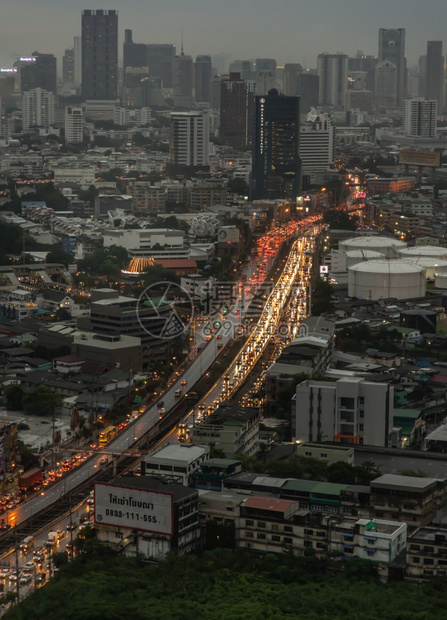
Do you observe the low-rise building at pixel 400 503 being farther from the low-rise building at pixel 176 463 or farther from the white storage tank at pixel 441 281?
the white storage tank at pixel 441 281

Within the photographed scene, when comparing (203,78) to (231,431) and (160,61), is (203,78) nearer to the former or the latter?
(160,61)

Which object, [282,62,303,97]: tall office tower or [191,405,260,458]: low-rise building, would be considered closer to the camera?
[191,405,260,458]: low-rise building

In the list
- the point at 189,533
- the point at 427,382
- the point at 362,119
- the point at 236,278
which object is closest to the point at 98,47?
the point at 362,119

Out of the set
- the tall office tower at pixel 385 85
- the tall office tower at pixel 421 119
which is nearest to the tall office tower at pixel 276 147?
the tall office tower at pixel 421 119

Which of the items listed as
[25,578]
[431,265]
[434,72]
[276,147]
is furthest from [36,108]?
[25,578]

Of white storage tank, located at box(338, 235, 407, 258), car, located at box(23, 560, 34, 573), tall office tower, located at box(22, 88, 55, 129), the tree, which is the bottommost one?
car, located at box(23, 560, 34, 573)

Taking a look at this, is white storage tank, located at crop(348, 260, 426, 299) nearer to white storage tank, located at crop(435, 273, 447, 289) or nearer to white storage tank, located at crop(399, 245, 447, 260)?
white storage tank, located at crop(435, 273, 447, 289)

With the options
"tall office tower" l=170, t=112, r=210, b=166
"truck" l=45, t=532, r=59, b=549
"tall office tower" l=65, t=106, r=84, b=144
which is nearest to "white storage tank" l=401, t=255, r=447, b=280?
"truck" l=45, t=532, r=59, b=549
